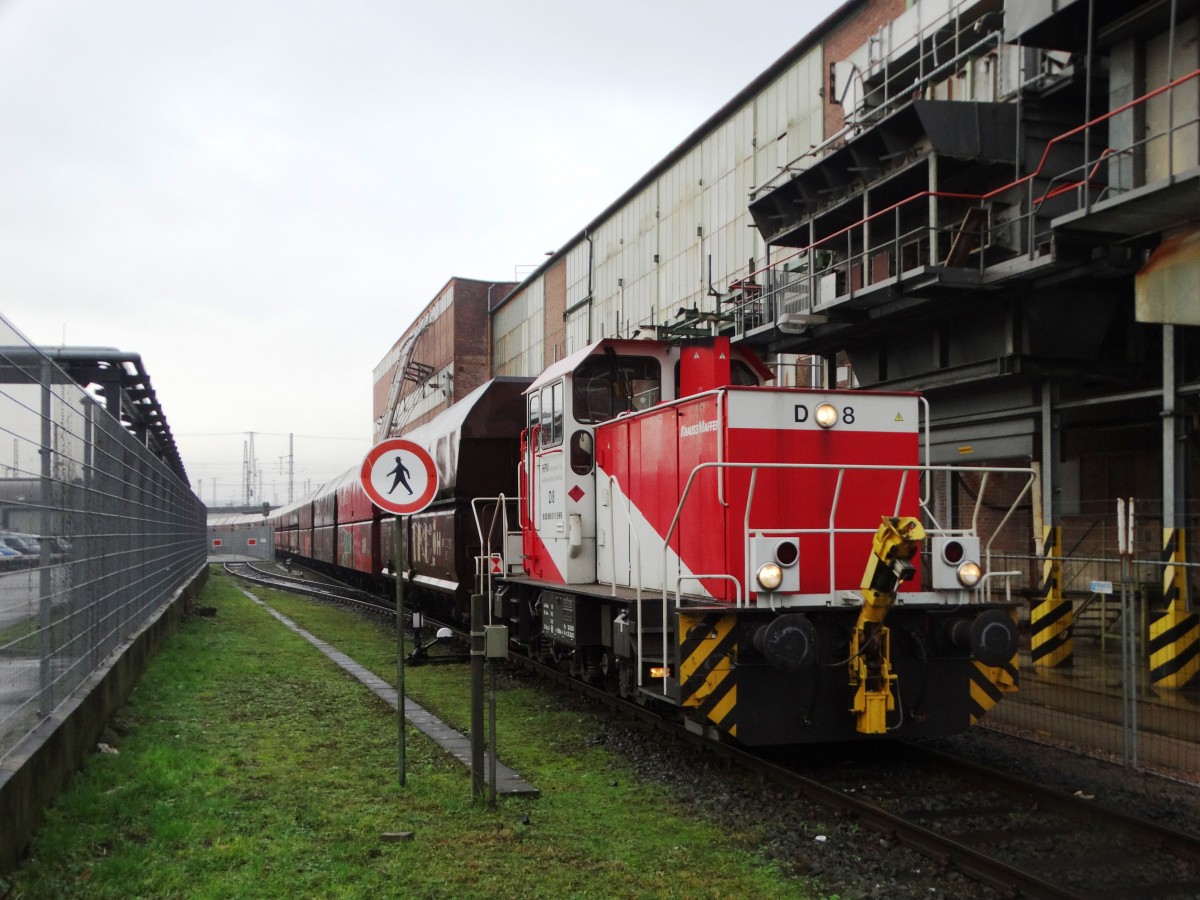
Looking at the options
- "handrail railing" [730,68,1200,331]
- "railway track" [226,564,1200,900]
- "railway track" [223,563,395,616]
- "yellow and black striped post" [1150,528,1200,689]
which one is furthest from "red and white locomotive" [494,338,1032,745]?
"railway track" [223,563,395,616]

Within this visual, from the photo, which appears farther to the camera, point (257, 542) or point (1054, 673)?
point (257, 542)

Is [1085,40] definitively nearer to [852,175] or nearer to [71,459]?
[852,175]

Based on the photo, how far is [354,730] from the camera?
8.70m

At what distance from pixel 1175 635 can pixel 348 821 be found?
352 inches

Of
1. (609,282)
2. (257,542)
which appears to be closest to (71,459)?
(609,282)

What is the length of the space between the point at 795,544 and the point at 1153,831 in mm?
2673

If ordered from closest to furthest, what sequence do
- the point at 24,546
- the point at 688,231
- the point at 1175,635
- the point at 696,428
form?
the point at 24,546
the point at 696,428
the point at 1175,635
the point at 688,231

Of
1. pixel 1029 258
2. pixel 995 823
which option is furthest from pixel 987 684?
pixel 1029 258

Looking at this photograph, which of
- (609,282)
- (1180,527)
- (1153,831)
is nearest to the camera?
(1153,831)

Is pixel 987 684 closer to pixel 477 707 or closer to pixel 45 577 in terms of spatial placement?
pixel 477 707

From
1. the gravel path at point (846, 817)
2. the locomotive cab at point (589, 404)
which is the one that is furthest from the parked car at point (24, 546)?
the locomotive cab at point (589, 404)

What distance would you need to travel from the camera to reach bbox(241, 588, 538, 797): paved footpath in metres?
6.92

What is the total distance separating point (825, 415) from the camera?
780 cm

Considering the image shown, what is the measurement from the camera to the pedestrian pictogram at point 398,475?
7.30m
